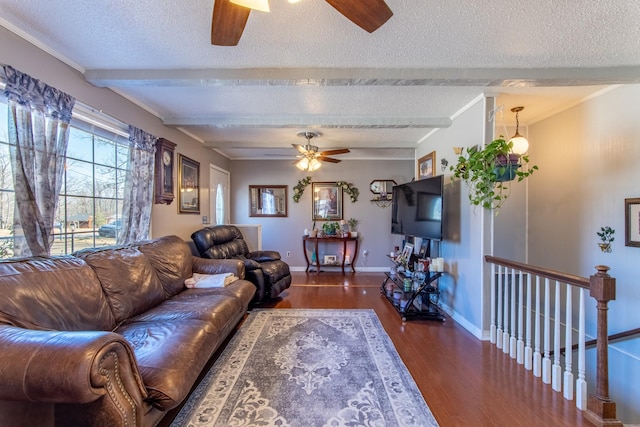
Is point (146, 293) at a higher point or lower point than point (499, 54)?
lower

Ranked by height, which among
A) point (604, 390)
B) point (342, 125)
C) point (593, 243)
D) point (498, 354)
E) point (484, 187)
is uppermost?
point (342, 125)

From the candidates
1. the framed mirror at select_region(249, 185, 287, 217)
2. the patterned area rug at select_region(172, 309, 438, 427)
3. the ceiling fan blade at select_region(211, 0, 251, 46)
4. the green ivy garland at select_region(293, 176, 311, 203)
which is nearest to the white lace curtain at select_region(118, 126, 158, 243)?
the patterned area rug at select_region(172, 309, 438, 427)

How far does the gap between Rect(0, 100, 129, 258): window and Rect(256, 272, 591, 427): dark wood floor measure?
2.98 metres

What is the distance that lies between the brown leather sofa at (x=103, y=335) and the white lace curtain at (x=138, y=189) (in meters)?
0.30

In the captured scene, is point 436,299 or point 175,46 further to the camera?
point 436,299

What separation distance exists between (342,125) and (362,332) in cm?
241

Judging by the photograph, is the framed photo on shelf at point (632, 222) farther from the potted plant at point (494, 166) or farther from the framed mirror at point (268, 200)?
the framed mirror at point (268, 200)

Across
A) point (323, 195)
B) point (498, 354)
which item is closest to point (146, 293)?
point (498, 354)

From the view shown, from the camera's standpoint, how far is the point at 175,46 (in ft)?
6.29

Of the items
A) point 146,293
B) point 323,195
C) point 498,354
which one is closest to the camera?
point 146,293

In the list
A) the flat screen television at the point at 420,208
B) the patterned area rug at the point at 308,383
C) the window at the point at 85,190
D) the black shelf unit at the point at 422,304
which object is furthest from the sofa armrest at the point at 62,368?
the flat screen television at the point at 420,208

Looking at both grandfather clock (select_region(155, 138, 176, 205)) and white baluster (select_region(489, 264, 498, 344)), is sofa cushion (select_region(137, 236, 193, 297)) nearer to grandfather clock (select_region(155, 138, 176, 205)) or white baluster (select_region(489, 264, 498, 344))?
grandfather clock (select_region(155, 138, 176, 205))

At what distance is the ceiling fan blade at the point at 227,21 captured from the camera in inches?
49.2

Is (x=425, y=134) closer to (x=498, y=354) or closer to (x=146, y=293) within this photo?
(x=498, y=354)
